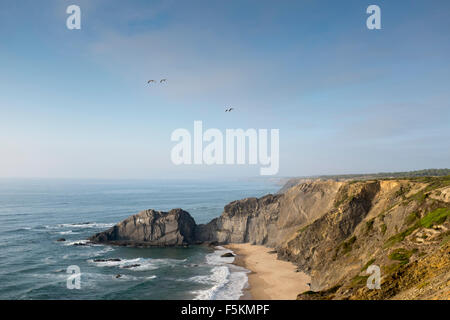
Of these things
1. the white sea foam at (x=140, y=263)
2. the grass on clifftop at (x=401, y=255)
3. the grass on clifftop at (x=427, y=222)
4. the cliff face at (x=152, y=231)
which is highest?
the grass on clifftop at (x=427, y=222)

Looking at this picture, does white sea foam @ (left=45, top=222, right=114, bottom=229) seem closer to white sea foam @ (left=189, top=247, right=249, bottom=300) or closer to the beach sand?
white sea foam @ (left=189, top=247, right=249, bottom=300)

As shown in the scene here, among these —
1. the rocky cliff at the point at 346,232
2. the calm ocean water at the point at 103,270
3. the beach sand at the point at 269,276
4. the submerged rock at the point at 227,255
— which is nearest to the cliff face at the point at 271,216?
the rocky cliff at the point at 346,232

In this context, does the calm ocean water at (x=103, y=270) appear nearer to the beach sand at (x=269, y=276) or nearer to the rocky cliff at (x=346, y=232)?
the beach sand at (x=269, y=276)

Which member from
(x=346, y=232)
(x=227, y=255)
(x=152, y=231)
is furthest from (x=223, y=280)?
(x=152, y=231)

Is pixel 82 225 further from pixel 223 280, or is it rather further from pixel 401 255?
pixel 401 255

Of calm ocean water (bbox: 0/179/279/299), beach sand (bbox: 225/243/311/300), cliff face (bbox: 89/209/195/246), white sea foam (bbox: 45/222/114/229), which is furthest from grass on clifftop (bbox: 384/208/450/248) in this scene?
white sea foam (bbox: 45/222/114/229)

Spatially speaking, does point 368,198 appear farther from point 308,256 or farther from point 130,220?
point 130,220
